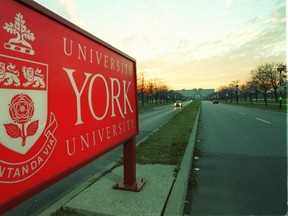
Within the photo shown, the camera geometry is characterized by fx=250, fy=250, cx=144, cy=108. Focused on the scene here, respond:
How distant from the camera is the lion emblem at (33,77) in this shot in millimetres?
1880

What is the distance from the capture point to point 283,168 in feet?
19.8

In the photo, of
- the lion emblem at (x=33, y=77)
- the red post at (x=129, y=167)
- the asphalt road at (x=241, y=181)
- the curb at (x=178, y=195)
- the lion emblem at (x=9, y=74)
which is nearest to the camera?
the lion emblem at (x=9, y=74)

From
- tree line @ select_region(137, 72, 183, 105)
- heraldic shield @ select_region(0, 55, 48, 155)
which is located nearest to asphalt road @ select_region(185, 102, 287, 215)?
heraldic shield @ select_region(0, 55, 48, 155)

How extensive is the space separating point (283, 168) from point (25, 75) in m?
6.20

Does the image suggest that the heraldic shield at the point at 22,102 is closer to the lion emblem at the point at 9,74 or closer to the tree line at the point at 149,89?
the lion emblem at the point at 9,74

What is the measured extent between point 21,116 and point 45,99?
0.29 m

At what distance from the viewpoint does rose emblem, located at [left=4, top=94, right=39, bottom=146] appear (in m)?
1.78

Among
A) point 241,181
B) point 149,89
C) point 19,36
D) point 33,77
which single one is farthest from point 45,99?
point 149,89

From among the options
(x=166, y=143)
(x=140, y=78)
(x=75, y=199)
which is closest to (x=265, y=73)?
(x=140, y=78)

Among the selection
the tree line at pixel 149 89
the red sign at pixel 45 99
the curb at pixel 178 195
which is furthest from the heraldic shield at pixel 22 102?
the tree line at pixel 149 89

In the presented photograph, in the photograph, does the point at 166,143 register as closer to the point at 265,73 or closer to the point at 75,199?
the point at 75,199

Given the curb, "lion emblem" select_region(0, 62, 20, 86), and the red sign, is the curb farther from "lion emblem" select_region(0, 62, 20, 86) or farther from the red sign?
"lion emblem" select_region(0, 62, 20, 86)

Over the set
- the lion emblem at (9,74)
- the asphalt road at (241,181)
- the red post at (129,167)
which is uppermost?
the lion emblem at (9,74)

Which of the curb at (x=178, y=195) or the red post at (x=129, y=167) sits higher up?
the red post at (x=129, y=167)
